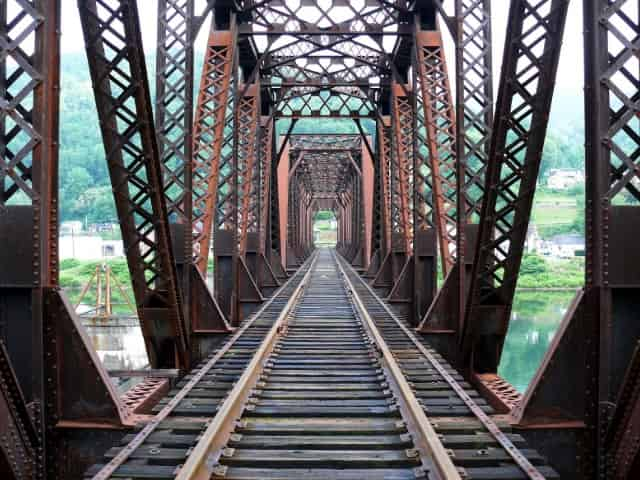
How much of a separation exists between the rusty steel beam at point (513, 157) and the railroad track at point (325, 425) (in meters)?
0.93

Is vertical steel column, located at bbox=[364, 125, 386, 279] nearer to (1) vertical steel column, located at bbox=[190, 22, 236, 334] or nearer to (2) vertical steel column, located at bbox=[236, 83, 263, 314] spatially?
(2) vertical steel column, located at bbox=[236, 83, 263, 314]

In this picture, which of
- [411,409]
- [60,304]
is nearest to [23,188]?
[60,304]

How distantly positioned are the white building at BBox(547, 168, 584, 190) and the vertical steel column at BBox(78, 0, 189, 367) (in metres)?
75.6

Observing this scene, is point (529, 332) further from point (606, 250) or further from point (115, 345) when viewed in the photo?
point (606, 250)

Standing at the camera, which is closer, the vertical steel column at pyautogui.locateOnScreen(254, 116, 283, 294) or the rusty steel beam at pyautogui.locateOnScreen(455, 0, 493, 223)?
the rusty steel beam at pyautogui.locateOnScreen(455, 0, 493, 223)

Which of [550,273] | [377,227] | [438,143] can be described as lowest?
[550,273]

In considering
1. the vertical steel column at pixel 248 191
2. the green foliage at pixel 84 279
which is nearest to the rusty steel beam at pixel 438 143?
the vertical steel column at pixel 248 191

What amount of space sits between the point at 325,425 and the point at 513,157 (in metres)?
3.62

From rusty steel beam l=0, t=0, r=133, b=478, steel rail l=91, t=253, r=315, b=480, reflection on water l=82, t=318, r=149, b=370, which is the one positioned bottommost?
reflection on water l=82, t=318, r=149, b=370

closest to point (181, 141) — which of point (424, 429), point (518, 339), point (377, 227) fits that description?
point (424, 429)

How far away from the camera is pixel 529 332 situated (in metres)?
40.5

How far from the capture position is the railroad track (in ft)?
14.1

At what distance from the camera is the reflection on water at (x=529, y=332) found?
1308 inches

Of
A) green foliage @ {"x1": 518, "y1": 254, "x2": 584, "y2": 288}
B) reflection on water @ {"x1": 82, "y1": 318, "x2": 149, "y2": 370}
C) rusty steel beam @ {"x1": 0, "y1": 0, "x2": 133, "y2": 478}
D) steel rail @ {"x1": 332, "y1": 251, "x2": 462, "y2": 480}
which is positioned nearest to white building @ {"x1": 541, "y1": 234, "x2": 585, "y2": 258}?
green foliage @ {"x1": 518, "y1": 254, "x2": 584, "y2": 288}
